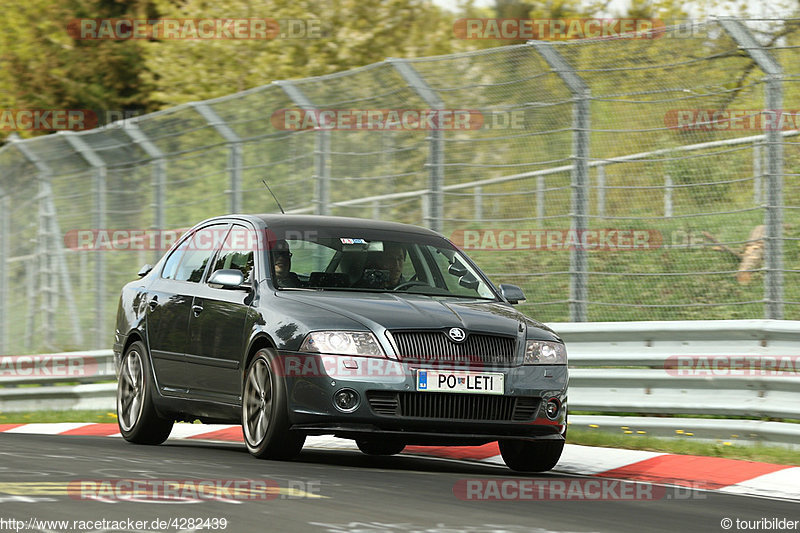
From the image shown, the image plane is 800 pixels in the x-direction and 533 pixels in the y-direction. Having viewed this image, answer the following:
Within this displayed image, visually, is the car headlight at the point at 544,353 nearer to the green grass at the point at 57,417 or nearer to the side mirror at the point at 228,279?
the side mirror at the point at 228,279

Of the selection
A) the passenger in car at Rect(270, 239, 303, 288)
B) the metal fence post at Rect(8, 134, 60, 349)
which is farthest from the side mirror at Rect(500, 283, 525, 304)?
the metal fence post at Rect(8, 134, 60, 349)

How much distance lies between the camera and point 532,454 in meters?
9.34

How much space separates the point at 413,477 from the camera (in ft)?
27.7

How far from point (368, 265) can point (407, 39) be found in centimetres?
2208

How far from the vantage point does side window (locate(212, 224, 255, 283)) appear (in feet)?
32.7

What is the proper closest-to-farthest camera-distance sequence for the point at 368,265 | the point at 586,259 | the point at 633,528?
the point at 633,528 → the point at 368,265 → the point at 586,259

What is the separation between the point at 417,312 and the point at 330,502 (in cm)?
224

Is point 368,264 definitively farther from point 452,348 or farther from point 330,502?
point 330,502

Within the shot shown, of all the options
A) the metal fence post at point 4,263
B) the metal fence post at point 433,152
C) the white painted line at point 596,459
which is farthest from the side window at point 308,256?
the metal fence post at point 4,263

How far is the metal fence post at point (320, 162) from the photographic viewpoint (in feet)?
47.2

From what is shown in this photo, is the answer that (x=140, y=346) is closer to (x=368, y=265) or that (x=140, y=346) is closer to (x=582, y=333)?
(x=368, y=265)

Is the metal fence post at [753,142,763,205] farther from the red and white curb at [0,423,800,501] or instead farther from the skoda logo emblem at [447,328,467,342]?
the skoda logo emblem at [447,328,467,342]

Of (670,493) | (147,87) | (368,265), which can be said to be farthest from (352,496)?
(147,87)

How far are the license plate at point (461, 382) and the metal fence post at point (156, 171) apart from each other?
29.6 feet
